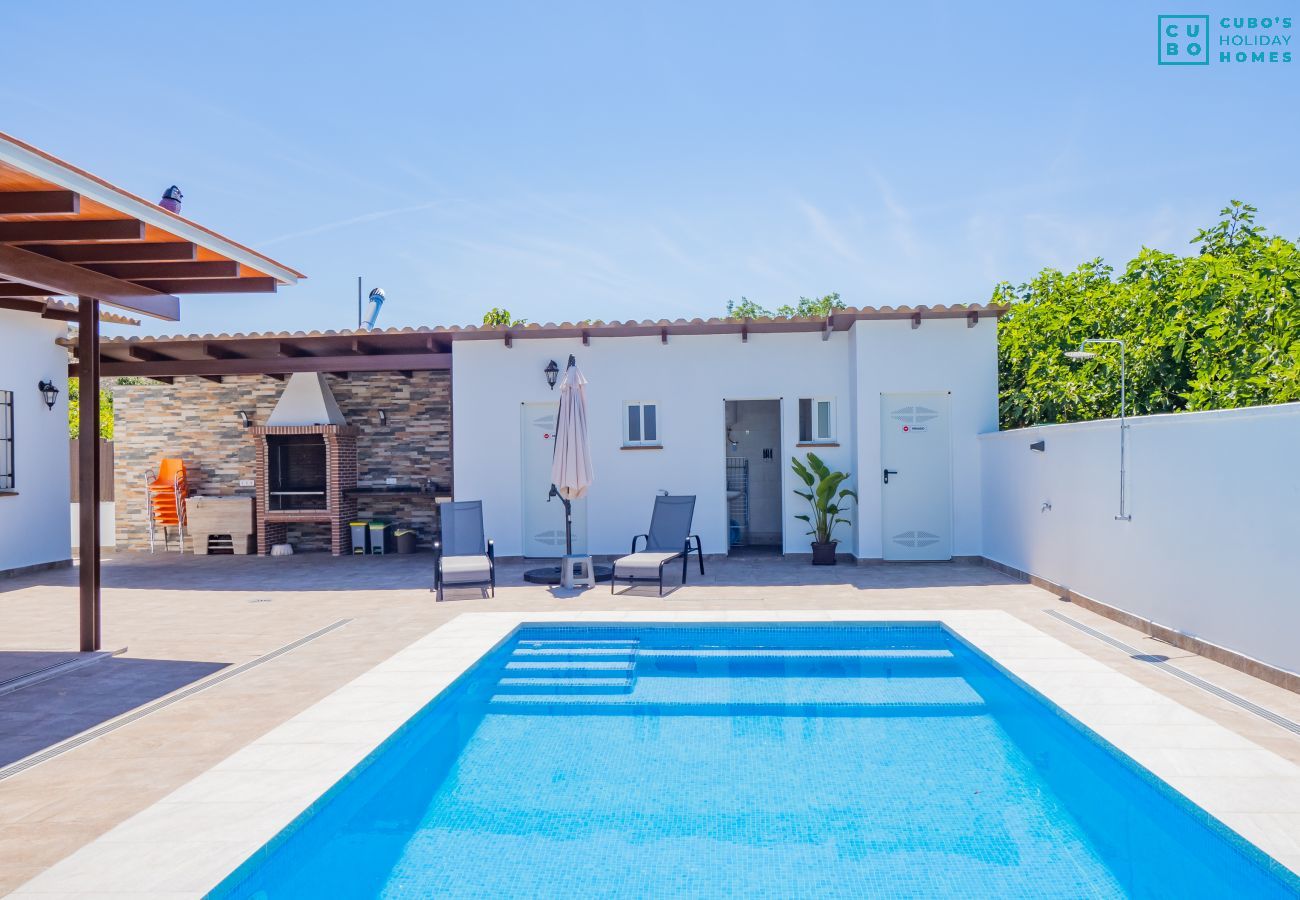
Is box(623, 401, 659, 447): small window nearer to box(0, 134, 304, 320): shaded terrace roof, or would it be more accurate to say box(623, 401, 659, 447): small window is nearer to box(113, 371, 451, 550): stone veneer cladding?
box(113, 371, 451, 550): stone veneer cladding

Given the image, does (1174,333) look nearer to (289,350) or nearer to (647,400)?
(647,400)

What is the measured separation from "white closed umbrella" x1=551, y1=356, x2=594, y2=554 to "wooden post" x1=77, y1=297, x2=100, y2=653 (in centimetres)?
481

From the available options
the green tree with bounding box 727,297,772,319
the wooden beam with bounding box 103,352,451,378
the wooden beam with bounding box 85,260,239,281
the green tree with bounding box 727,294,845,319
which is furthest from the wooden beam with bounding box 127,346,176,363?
the green tree with bounding box 727,297,772,319

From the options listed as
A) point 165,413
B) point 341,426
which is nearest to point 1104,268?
point 341,426

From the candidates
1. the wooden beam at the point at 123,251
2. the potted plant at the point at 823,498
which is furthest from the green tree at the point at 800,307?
the wooden beam at the point at 123,251

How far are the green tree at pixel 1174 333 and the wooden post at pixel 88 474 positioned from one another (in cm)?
1022

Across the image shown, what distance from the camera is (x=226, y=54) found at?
12.3m

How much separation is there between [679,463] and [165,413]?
996 centimetres

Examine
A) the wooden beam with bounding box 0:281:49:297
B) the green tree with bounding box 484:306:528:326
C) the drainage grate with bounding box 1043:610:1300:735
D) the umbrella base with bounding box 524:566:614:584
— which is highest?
the green tree with bounding box 484:306:528:326

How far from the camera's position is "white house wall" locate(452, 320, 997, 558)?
40.2 ft

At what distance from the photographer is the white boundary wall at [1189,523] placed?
518 cm

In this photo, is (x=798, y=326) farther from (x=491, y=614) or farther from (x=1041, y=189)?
(x=1041, y=189)

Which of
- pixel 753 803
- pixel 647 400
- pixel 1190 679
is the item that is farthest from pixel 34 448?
pixel 1190 679

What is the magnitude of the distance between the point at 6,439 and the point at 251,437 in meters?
3.79
